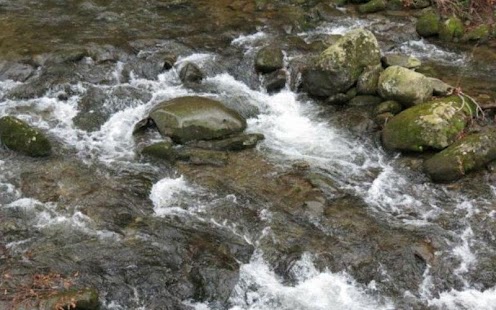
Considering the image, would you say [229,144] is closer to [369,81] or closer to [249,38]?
[369,81]

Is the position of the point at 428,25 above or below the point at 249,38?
above

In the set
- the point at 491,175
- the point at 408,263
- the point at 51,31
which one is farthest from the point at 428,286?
the point at 51,31

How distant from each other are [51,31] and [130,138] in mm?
5071

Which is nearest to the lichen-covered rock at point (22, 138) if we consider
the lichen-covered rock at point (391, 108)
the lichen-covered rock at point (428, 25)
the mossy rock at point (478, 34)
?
the lichen-covered rock at point (391, 108)

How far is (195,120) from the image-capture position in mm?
10055

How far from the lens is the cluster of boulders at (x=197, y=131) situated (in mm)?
9594

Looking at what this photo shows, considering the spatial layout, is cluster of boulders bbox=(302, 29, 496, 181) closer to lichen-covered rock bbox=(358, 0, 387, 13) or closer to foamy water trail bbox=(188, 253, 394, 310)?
foamy water trail bbox=(188, 253, 394, 310)

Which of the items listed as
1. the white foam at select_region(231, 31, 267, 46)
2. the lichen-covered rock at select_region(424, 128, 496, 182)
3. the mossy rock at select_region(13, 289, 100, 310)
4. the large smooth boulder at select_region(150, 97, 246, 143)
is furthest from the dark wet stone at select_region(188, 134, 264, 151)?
the white foam at select_region(231, 31, 267, 46)

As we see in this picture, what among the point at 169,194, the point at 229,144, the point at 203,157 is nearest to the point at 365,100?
the point at 229,144

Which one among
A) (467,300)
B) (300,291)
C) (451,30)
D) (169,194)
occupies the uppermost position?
(451,30)

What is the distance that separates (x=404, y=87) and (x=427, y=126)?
1216 millimetres

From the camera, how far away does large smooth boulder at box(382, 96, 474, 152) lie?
9.40 metres

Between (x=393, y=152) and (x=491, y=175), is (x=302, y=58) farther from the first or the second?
(x=491, y=175)

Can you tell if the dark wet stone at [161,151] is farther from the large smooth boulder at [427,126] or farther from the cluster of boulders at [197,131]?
the large smooth boulder at [427,126]
